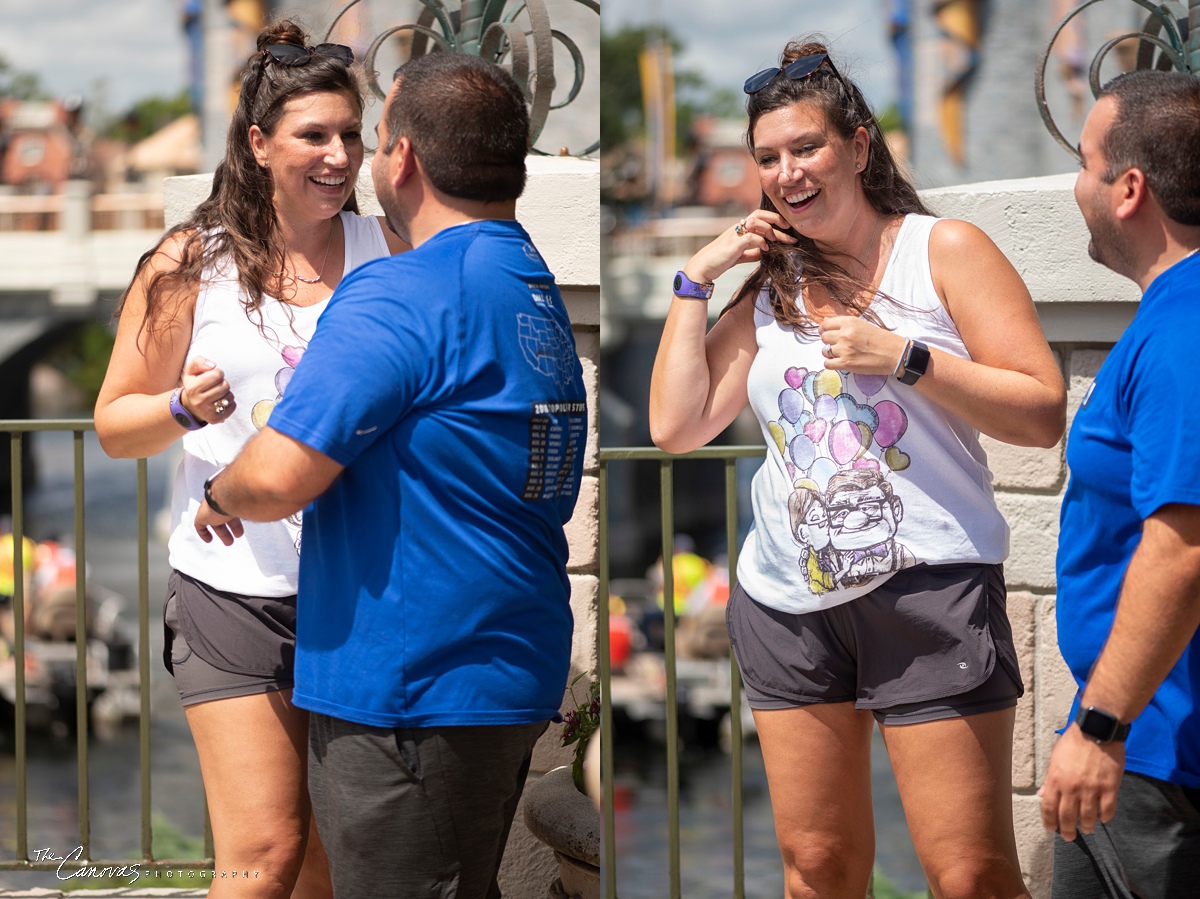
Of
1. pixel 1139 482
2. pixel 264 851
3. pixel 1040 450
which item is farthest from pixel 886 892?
pixel 1139 482

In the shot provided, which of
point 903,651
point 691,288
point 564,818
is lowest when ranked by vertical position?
point 564,818

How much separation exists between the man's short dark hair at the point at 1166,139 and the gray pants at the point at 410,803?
3.71ft

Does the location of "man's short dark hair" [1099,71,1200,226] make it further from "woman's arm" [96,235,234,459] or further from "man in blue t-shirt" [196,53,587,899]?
"woman's arm" [96,235,234,459]

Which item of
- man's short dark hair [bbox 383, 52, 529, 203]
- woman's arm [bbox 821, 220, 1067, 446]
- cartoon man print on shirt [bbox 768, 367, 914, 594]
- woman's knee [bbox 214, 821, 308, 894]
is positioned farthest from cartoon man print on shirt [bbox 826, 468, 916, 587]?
woman's knee [bbox 214, 821, 308, 894]

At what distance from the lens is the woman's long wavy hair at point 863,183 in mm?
2053

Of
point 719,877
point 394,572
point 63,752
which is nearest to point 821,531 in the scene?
point 394,572

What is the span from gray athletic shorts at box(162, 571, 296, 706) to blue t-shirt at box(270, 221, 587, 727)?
303mm

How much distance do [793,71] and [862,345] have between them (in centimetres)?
49

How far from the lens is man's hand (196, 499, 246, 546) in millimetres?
1751

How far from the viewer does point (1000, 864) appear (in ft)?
6.42

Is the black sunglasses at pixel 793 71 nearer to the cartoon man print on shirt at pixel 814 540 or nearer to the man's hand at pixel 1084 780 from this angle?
the cartoon man print on shirt at pixel 814 540

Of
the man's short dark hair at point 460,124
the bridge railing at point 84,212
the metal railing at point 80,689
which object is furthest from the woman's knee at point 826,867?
the bridge railing at point 84,212

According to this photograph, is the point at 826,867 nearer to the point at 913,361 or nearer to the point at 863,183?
the point at 913,361

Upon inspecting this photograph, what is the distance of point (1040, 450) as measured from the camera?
2.80 meters
